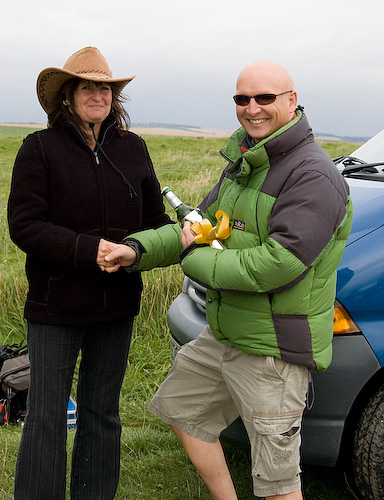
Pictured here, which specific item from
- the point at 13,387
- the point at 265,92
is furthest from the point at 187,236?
the point at 13,387

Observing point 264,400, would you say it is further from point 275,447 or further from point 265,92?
point 265,92

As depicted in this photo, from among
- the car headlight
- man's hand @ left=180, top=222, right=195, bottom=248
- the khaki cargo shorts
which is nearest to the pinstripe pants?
the khaki cargo shorts

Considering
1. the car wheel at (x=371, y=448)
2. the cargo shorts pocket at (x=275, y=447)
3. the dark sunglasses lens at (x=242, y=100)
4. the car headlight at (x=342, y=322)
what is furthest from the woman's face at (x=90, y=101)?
the car wheel at (x=371, y=448)

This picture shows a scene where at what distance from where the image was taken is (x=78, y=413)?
2807 millimetres

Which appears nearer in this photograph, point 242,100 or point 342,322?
point 242,100

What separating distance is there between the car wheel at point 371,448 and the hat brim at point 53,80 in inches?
66.6

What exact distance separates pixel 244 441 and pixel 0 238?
175 inches

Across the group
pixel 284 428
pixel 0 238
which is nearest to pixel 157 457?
pixel 284 428

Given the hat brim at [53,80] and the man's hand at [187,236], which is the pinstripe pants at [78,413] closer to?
the man's hand at [187,236]

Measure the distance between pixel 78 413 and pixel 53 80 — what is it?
1.45m

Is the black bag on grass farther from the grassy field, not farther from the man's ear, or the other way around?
the man's ear

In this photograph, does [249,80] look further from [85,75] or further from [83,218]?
[83,218]

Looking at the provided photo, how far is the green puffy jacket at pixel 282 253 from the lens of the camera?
2.06 meters

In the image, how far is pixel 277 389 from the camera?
89.8 inches
